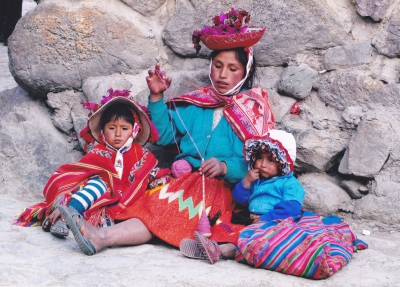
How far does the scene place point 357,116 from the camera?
3762 mm

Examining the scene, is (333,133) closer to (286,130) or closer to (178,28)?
(286,130)

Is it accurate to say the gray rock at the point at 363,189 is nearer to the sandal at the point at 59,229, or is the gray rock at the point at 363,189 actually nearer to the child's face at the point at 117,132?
the child's face at the point at 117,132

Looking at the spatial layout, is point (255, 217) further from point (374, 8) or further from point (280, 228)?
point (374, 8)

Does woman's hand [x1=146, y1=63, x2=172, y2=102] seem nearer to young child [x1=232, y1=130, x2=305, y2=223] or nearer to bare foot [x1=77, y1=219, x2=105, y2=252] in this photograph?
young child [x1=232, y1=130, x2=305, y2=223]

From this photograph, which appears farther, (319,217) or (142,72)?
(142,72)

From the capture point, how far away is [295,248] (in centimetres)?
298

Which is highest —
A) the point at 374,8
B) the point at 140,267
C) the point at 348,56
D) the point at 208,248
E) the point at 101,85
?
the point at 374,8

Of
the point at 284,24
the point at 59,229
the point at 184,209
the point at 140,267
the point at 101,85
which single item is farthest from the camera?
the point at 101,85

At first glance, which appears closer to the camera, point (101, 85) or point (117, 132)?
point (117, 132)

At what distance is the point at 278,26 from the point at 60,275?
2103mm

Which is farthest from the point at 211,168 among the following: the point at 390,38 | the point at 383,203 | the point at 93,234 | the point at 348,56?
the point at 390,38

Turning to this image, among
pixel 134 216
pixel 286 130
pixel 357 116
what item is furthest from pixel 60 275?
pixel 357 116

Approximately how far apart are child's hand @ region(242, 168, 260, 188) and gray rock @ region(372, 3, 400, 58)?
1.09 m

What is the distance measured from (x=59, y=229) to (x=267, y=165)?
3.78ft
